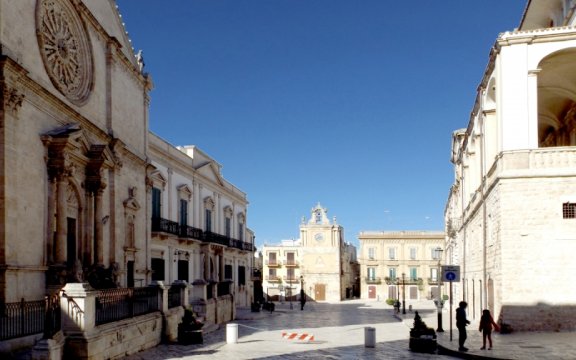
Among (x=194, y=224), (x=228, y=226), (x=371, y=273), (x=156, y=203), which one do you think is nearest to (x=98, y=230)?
(x=156, y=203)

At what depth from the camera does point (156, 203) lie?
3066cm

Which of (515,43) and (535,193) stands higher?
(515,43)

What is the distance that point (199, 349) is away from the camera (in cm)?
1872

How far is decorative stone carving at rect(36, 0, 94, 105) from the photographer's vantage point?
1834 cm

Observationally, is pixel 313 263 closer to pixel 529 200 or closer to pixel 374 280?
pixel 374 280

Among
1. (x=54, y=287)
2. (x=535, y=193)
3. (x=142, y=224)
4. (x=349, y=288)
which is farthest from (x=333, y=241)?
(x=54, y=287)

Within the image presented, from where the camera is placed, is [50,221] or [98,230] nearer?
[50,221]

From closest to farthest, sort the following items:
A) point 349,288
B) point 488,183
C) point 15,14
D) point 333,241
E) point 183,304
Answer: point 15,14 → point 183,304 → point 488,183 → point 333,241 → point 349,288

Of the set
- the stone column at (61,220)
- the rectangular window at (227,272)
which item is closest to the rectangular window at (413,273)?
the rectangular window at (227,272)

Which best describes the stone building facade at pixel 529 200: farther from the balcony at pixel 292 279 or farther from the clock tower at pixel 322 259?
the balcony at pixel 292 279

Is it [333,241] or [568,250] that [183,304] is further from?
[333,241]

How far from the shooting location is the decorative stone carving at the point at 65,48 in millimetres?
18344

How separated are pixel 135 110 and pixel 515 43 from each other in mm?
15821

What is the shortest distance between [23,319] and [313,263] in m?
63.3
